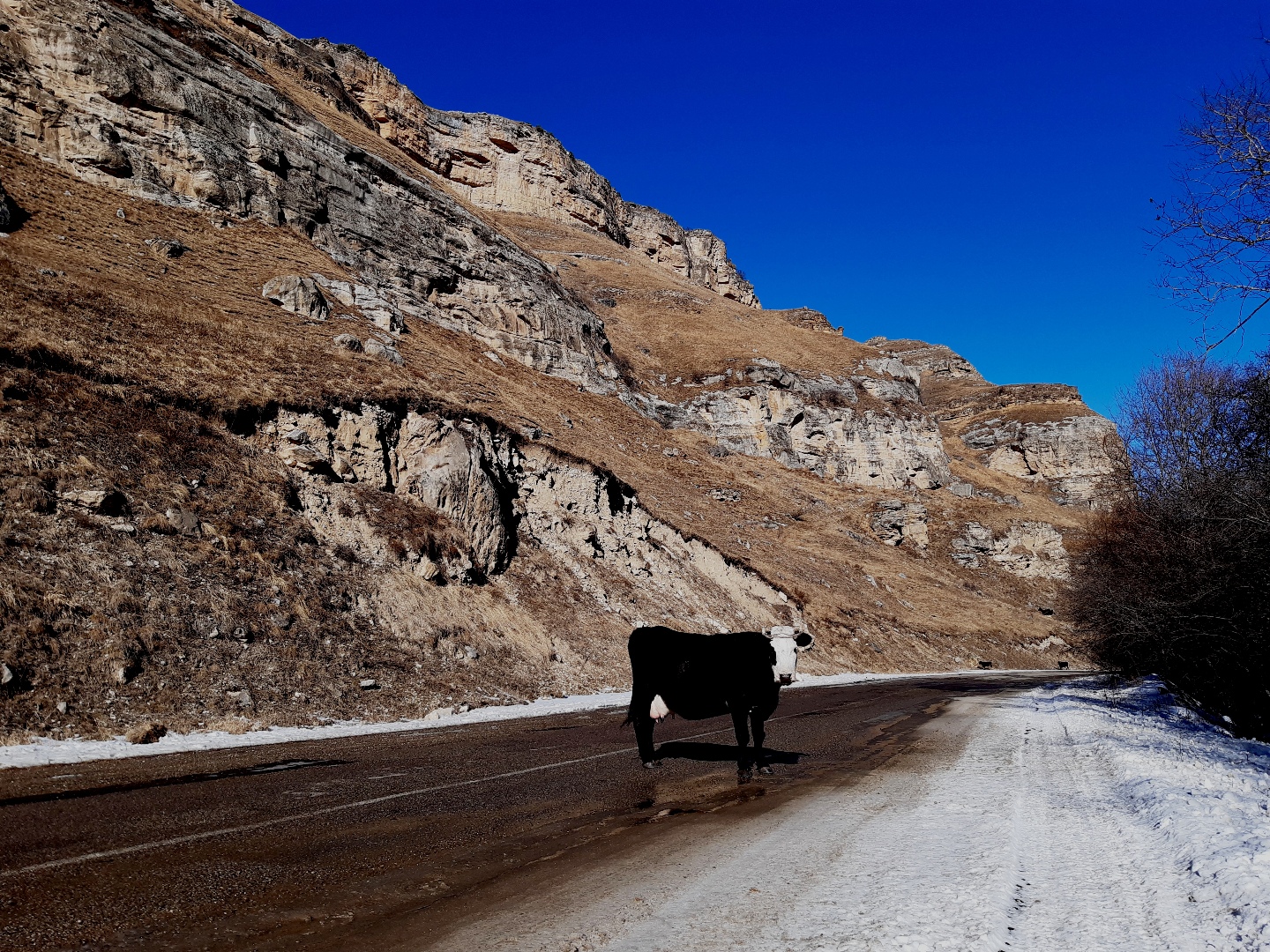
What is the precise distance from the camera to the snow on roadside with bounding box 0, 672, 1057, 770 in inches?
363

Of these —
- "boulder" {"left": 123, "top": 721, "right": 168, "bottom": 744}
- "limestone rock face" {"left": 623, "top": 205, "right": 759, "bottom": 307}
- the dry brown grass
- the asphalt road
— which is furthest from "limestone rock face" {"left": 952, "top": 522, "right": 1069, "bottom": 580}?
"limestone rock face" {"left": 623, "top": 205, "right": 759, "bottom": 307}

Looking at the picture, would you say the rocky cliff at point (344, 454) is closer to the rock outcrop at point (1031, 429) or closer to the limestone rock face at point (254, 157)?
the limestone rock face at point (254, 157)

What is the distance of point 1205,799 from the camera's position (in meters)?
6.24

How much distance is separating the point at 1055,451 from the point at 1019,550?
4350cm

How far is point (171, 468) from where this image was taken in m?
17.7

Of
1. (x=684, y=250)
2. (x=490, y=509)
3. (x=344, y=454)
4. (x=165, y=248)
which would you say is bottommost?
(x=490, y=509)

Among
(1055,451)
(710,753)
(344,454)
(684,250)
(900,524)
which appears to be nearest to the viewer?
(710,753)

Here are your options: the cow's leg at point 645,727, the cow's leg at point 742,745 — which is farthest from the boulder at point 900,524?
the cow's leg at point 645,727

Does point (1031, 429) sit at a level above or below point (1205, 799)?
above

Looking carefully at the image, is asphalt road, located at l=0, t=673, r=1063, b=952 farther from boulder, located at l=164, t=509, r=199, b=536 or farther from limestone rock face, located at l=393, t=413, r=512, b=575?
limestone rock face, located at l=393, t=413, r=512, b=575

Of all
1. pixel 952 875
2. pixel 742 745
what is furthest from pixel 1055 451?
pixel 952 875

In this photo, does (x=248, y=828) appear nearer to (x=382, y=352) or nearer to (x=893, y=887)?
(x=893, y=887)

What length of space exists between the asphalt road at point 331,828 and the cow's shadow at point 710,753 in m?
0.06

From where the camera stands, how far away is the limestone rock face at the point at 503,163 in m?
94.9
